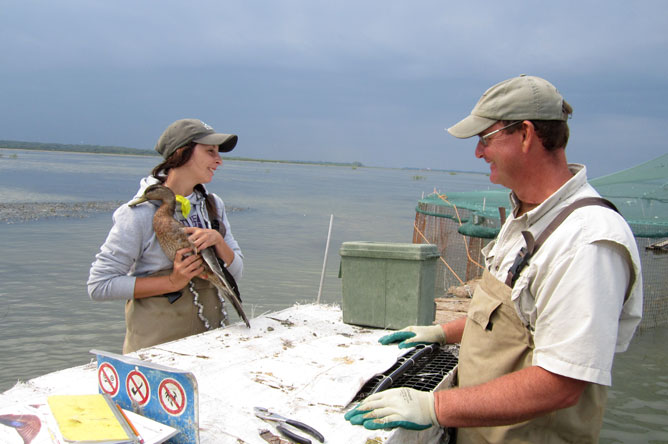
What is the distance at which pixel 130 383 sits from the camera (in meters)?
1.73

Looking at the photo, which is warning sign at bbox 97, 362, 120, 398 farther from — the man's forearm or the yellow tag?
the yellow tag

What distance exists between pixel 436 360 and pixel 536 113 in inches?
57.1

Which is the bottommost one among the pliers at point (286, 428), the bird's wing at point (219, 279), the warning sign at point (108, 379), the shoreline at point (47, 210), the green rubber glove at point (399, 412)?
the shoreline at point (47, 210)

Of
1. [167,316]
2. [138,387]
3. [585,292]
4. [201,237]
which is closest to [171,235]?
[201,237]

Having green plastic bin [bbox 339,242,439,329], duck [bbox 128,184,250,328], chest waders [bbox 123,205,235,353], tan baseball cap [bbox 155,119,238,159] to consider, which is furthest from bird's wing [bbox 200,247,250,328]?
green plastic bin [bbox 339,242,439,329]

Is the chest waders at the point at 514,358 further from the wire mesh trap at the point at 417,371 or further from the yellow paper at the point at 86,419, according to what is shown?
the yellow paper at the point at 86,419

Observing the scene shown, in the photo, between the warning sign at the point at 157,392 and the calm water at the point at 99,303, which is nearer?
the warning sign at the point at 157,392

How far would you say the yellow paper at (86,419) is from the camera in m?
1.48

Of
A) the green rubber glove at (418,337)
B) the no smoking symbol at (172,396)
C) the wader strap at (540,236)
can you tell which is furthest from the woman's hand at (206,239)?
the wader strap at (540,236)

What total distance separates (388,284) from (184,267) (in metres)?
1.26

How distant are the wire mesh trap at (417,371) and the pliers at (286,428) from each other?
1.12 ft

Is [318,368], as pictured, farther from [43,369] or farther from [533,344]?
[43,369]

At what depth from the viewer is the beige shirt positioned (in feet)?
5.12

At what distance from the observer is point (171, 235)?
2.86 metres
